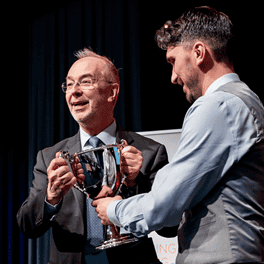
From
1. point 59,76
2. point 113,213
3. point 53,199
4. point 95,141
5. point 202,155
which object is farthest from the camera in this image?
point 59,76

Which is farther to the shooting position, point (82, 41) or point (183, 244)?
point (82, 41)

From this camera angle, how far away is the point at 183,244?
1049mm

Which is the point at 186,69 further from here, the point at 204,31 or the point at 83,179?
the point at 83,179

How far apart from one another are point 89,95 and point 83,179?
1.85 ft

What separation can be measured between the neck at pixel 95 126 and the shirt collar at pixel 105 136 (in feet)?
0.07

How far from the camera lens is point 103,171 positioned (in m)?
1.38

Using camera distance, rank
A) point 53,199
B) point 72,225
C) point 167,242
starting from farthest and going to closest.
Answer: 1. point 167,242
2. point 72,225
3. point 53,199

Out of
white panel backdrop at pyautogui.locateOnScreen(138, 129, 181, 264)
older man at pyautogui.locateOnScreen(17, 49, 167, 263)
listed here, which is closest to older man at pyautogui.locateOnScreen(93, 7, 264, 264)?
older man at pyautogui.locateOnScreen(17, 49, 167, 263)

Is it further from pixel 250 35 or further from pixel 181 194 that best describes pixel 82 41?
pixel 181 194

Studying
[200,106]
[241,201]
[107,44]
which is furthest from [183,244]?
[107,44]

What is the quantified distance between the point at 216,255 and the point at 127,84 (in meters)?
2.59

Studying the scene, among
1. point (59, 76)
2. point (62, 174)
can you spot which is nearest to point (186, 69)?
point (62, 174)

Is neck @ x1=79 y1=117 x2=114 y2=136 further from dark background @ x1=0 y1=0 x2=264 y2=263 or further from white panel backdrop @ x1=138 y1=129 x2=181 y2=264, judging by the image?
dark background @ x1=0 y1=0 x2=264 y2=263

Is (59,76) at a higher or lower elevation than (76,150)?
higher
